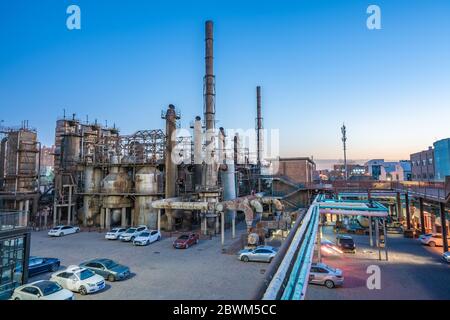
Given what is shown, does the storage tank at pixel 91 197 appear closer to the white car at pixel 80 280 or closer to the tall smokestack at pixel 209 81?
the tall smokestack at pixel 209 81

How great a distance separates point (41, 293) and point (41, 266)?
21.5ft

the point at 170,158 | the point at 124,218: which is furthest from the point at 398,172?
the point at 124,218

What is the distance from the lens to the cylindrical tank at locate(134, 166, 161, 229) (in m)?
35.0

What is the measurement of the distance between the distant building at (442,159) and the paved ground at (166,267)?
38.8 metres

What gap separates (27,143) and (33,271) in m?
31.1

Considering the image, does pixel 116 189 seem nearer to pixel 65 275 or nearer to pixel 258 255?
pixel 65 275

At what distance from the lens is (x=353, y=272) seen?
17.8 m

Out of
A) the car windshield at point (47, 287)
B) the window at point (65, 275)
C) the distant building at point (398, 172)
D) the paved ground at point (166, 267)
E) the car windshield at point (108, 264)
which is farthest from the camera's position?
the distant building at point (398, 172)

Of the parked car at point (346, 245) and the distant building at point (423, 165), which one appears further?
the distant building at point (423, 165)

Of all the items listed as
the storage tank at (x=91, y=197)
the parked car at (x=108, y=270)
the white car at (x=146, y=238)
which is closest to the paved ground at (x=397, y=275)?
the parked car at (x=108, y=270)

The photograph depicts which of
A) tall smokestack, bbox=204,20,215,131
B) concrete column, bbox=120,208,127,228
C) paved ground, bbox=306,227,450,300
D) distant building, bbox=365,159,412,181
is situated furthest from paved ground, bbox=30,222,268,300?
distant building, bbox=365,159,412,181

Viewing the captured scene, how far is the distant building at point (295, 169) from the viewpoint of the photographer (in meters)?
43.7

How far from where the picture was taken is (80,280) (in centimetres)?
1463
